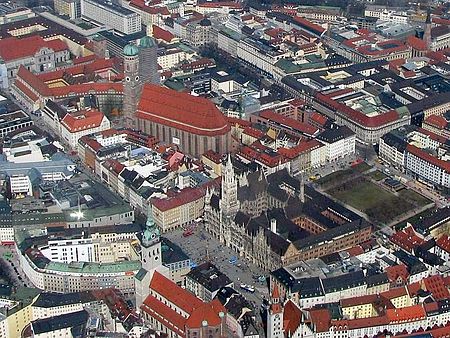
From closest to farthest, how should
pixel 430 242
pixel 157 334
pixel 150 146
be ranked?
pixel 157 334
pixel 430 242
pixel 150 146

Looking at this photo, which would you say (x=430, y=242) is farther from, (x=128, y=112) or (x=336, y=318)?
(x=128, y=112)

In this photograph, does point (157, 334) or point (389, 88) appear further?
point (389, 88)

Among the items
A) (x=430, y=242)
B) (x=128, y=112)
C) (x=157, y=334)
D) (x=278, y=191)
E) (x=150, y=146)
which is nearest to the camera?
(x=157, y=334)

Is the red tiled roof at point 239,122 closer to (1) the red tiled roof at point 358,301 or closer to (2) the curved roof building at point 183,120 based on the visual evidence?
(2) the curved roof building at point 183,120

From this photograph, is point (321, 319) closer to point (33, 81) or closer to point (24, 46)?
point (33, 81)

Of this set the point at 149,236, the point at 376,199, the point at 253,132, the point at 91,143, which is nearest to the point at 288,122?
Result: the point at 253,132

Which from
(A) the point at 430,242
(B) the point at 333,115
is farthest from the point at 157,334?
(B) the point at 333,115
